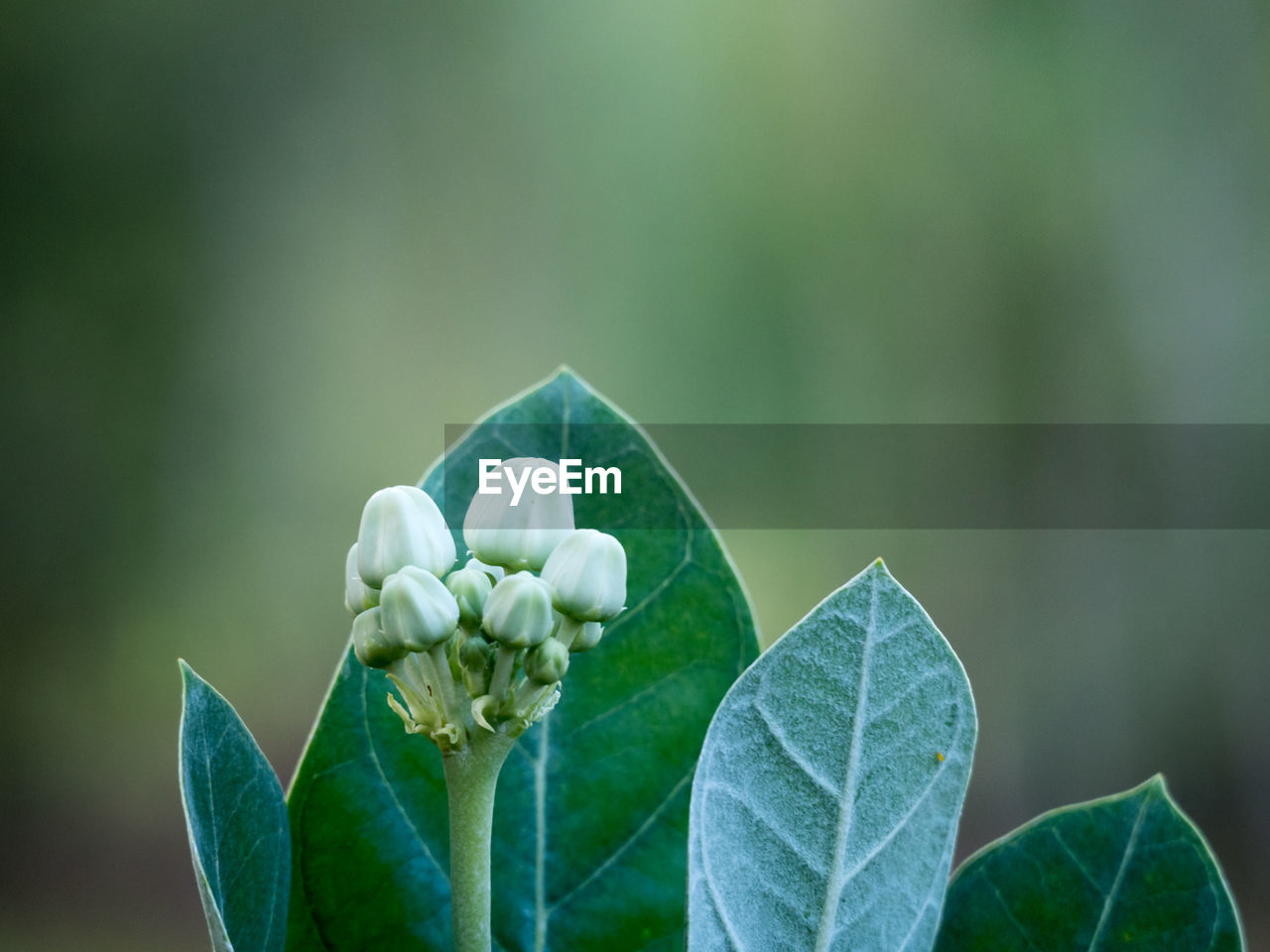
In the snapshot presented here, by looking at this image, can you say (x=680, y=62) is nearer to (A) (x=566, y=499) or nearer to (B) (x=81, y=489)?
(B) (x=81, y=489)

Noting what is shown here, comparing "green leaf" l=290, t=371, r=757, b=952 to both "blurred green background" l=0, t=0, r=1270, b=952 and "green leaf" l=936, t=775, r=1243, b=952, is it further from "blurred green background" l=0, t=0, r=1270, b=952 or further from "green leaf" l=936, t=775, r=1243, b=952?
"blurred green background" l=0, t=0, r=1270, b=952

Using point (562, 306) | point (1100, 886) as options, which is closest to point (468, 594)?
point (1100, 886)

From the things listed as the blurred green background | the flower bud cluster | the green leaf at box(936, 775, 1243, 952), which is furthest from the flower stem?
the blurred green background

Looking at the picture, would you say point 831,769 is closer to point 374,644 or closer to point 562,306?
point 374,644

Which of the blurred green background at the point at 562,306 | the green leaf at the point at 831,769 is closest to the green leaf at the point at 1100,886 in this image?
the green leaf at the point at 831,769

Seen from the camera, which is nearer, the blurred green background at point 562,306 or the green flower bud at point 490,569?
the green flower bud at point 490,569

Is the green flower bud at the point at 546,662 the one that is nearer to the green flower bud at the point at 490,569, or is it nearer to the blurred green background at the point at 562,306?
the green flower bud at the point at 490,569
